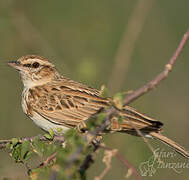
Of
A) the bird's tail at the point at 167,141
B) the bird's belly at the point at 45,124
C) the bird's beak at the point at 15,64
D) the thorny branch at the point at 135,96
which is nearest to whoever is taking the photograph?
the thorny branch at the point at 135,96

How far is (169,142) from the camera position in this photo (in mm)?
5164

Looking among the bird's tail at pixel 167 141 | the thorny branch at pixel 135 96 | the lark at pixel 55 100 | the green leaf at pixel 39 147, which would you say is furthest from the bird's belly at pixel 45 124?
the thorny branch at pixel 135 96

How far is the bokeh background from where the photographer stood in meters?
8.36

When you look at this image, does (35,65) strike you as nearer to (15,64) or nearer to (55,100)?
(15,64)

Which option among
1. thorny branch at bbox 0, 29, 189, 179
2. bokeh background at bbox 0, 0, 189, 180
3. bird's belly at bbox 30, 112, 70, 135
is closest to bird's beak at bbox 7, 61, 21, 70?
bird's belly at bbox 30, 112, 70, 135

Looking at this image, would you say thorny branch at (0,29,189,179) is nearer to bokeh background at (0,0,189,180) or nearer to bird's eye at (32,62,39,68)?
bird's eye at (32,62,39,68)

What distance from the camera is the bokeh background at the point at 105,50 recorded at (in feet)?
27.4

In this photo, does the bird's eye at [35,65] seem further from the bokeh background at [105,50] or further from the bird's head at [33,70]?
the bokeh background at [105,50]

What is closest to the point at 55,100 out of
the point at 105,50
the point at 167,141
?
the point at 167,141

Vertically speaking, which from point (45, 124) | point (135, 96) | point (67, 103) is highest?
point (67, 103)

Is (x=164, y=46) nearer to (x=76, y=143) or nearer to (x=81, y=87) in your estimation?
(x=81, y=87)

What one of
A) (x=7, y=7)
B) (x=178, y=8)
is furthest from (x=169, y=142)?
(x=178, y=8)

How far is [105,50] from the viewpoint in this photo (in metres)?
10.8

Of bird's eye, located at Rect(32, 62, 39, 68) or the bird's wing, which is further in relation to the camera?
bird's eye, located at Rect(32, 62, 39, 68)
